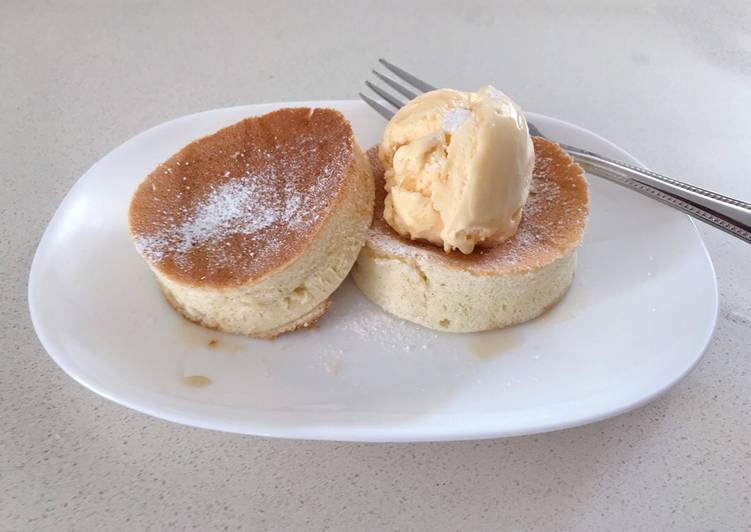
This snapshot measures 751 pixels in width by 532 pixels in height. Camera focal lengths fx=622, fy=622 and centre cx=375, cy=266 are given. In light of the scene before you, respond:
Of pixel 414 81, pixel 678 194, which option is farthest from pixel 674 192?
pixel 414 81

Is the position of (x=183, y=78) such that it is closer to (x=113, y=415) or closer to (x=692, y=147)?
(x=113, y=415)

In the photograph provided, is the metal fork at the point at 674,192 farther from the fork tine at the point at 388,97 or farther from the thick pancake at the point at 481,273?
the thick pancake at the point at 481,273

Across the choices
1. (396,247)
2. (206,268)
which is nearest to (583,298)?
(396,247)

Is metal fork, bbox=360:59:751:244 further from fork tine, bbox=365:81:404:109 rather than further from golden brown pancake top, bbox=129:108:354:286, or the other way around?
golden brown pancake top, bbox=129:108:354:286

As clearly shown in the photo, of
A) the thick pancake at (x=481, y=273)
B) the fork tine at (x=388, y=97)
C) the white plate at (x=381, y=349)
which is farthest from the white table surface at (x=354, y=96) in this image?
the fork tine at (x=388, y=97)

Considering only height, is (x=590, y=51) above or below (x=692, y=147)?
above

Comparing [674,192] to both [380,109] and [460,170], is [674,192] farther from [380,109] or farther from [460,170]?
[380,109]
